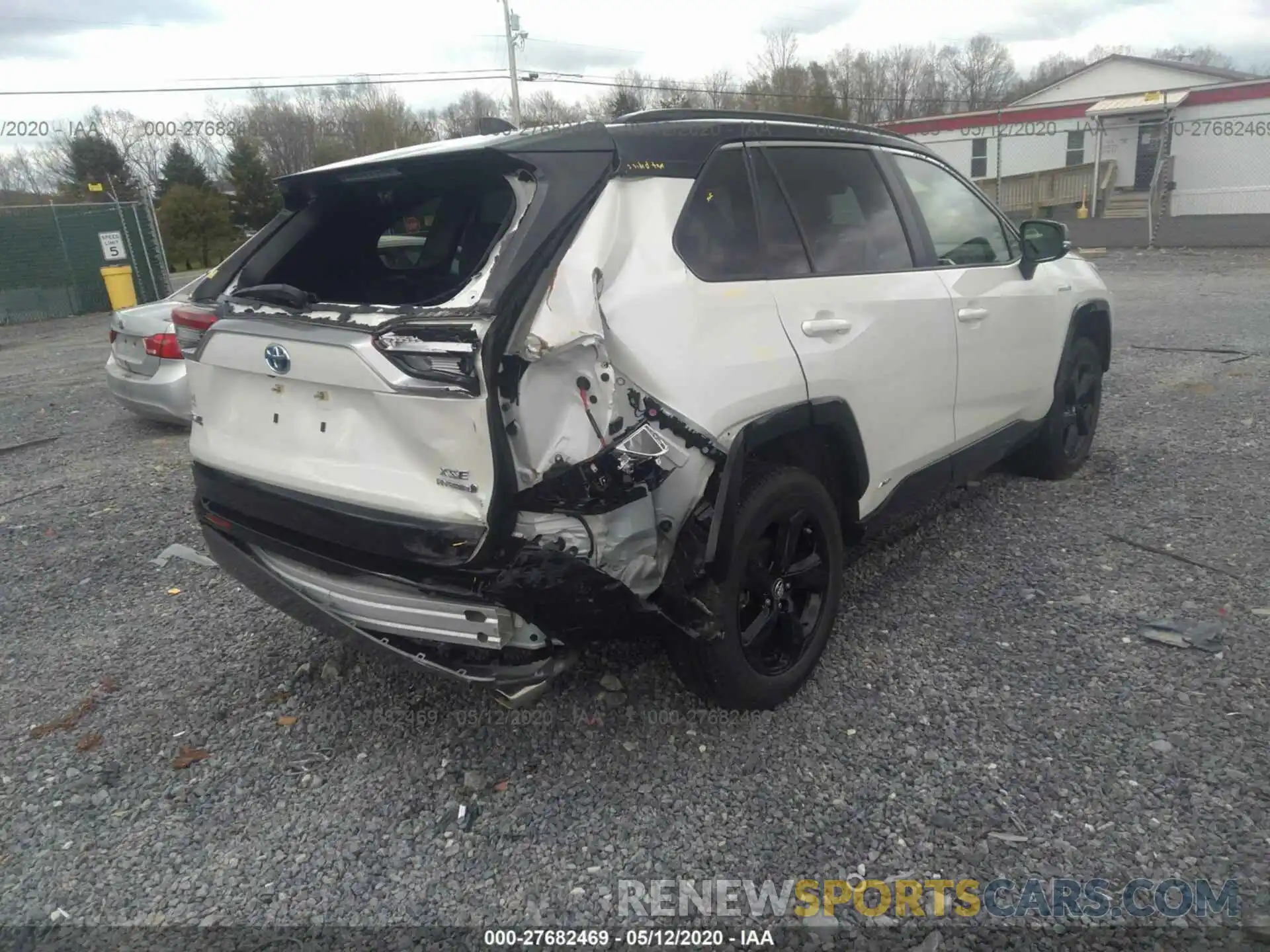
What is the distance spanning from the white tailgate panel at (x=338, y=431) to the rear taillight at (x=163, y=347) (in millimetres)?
4238

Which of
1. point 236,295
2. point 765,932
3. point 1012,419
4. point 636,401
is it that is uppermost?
point 236,295

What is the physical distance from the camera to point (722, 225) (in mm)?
2859

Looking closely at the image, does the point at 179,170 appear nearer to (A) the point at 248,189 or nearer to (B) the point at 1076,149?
(A) the point at 248,189

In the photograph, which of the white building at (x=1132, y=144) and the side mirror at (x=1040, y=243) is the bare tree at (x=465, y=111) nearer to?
the white building at (x=1132, y=144)

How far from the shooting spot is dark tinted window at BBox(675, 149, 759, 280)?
8.95ft

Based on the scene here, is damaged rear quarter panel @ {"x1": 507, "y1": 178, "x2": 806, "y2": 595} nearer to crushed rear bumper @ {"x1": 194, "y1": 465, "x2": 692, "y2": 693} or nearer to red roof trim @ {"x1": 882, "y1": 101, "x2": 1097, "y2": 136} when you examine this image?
crushed rear bumper @ {"x1": 194, "y1": 465, "x2": 692, "y2": 693}

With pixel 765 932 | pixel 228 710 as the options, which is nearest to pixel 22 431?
pixel 228 710

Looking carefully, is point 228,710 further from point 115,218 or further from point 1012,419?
point 115,218

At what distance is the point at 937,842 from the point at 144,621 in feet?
11.1

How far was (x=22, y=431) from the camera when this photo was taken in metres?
7.86

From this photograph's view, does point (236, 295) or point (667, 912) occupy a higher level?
point (236, 295)

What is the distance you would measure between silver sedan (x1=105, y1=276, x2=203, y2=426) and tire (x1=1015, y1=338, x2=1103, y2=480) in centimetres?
579

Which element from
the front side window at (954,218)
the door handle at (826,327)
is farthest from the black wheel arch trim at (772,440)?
the front side window at (954,218)

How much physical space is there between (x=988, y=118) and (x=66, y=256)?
980 inches
